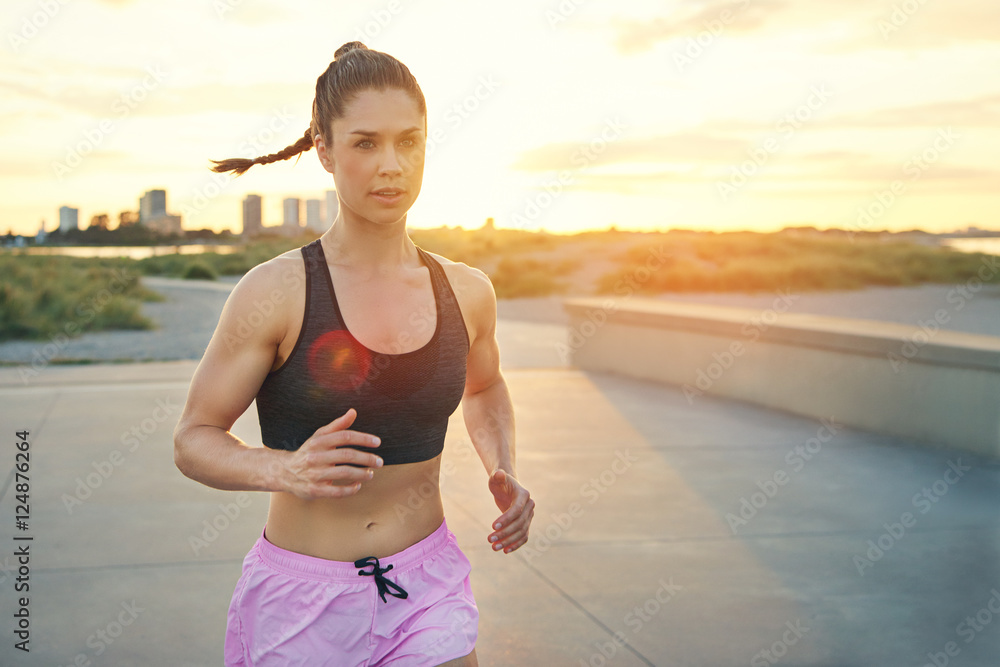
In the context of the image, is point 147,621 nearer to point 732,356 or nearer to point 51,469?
point 51,469

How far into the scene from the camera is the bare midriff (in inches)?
79.2

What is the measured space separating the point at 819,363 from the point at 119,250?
166ft

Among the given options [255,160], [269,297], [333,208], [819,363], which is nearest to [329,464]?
[269,297]

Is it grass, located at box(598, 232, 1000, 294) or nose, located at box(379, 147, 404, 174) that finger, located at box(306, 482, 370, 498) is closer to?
nose, located at box(379, 147, 404, 174)

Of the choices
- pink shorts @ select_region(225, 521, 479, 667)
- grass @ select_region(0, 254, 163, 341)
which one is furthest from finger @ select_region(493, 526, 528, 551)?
grass @ select_region(0, 254, 163, 341)

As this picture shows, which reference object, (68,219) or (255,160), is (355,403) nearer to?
(255,160)

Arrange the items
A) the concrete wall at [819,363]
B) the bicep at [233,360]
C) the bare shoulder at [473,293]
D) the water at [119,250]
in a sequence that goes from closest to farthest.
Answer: the bicep at [233,360]
the bare shoulder at [473,293]
the concrete wall at [819,363]
the water at [119,250]

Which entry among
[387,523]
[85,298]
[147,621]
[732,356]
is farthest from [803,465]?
[85,298]

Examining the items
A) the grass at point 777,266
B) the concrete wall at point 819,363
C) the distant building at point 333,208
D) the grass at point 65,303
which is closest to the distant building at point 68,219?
the grass at point 65,303

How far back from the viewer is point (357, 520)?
2.03 metres

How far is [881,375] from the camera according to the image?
24.6 ft

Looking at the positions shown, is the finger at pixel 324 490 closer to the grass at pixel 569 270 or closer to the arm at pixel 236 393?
the arm at pixel 236 393

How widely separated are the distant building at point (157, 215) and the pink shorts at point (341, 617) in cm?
4116

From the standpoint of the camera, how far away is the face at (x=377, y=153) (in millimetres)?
1884
